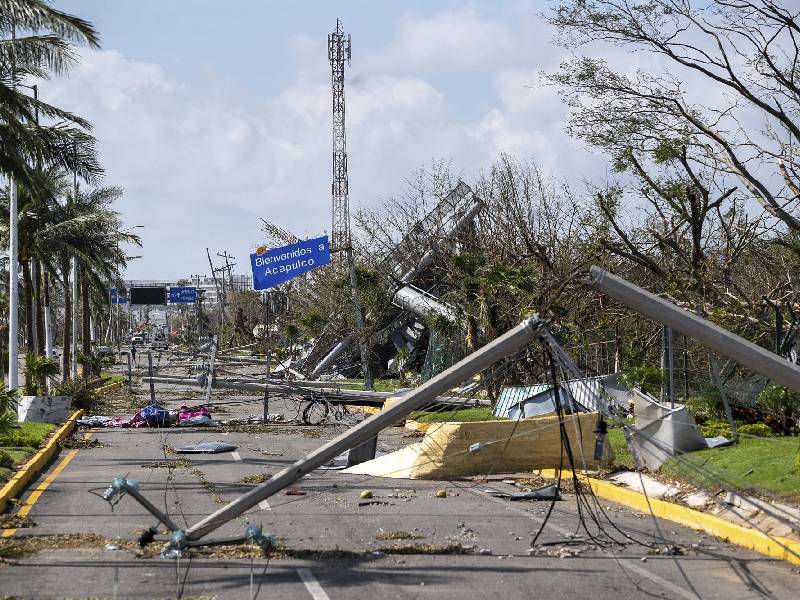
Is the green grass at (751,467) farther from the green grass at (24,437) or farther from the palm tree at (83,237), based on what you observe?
the palm tree at (83,237)

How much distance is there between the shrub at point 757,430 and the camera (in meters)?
15.5

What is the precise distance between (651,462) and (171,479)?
7129mm

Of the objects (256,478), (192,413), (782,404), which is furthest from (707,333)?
(192,413)

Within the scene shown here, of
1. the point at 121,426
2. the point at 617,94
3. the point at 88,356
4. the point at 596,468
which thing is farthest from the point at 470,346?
the point at 88,356

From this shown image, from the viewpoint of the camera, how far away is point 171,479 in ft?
51.6

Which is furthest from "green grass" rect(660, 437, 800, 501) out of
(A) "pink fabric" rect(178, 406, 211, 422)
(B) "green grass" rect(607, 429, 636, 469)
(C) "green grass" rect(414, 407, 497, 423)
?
(A) "pink fabric" rect(178, 406, 211, 422)

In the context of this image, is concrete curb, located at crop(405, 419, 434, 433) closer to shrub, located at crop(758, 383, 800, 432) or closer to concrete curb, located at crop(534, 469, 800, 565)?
concrete curb, located at crop(534, 469, 800, 565)

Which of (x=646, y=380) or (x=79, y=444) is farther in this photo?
(x=79, y=444)

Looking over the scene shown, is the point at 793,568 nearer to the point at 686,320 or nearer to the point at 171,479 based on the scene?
the point at 686,320

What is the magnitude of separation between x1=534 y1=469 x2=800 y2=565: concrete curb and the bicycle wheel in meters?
11.3

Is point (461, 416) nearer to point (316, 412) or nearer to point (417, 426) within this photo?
point (417, 426)

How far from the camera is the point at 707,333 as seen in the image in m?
8.45

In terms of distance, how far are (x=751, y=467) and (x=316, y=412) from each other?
58.9 feet

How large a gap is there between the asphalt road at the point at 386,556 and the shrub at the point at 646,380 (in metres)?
4.87
